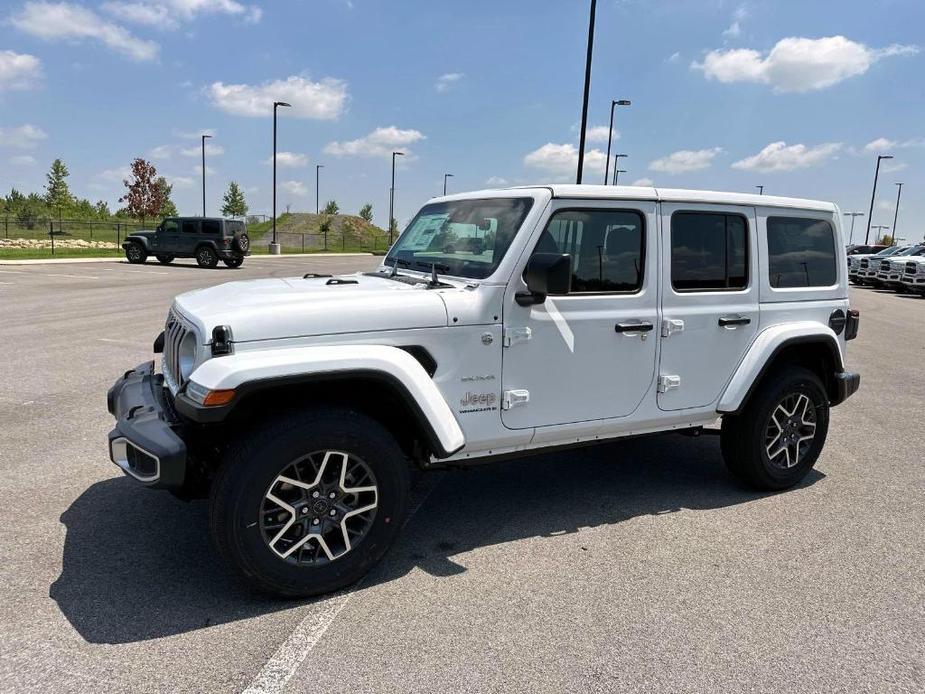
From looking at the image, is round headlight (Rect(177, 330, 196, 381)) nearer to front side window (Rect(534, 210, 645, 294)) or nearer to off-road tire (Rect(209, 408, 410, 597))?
off-road tire (Rect(209, 408, 410, 597))

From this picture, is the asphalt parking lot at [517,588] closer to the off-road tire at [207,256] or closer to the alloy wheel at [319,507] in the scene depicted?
the alloy wheel at [319,507]

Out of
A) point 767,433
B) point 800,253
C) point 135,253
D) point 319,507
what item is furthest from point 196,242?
point 319,507

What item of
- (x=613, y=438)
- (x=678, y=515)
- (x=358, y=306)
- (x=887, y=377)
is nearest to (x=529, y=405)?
(x=613, y=438)

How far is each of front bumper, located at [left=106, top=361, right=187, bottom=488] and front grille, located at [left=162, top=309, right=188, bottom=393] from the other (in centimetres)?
11

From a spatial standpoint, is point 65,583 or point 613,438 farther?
point 613,438

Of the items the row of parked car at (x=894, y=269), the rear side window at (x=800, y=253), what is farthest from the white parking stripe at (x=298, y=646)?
the row of parked car at (x=894, y=269)

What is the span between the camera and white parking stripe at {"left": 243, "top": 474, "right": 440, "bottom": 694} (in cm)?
263

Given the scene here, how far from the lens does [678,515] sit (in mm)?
4367

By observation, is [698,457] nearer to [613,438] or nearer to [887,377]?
[613,438]

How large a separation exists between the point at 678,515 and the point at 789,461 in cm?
103

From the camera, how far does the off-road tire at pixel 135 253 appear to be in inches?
1099

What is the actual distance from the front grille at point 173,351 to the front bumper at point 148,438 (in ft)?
0.35

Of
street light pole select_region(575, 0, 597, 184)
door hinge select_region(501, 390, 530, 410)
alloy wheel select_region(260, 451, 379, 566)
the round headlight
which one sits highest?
street light pole select_region(575, 0, 597, 184)

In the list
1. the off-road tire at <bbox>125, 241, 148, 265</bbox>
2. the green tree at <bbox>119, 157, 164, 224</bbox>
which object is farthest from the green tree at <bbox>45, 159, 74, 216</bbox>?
the off-road tire at <bbox>125, 241, 148, 265</bbox>
